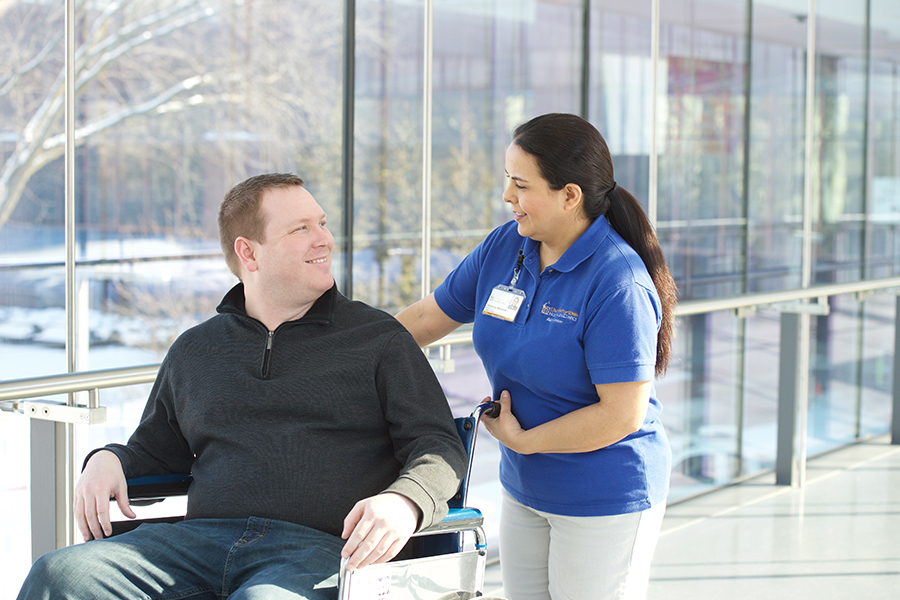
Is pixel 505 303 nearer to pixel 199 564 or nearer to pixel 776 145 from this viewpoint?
pixel 199 564

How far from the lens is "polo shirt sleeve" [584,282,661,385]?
1418 millimetres

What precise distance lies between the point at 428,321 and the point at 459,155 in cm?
953

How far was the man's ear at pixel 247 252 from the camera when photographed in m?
1.64

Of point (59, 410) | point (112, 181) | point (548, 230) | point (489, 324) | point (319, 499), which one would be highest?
point (112, 181)

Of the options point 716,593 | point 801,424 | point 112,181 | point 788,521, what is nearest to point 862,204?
point 801,424

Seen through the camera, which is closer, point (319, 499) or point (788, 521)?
point (319, 499)

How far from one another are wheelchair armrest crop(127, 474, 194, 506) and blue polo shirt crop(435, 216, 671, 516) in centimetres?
63

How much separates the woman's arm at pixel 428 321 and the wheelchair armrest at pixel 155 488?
0.55 metres

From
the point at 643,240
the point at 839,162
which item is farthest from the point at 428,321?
the point at 839,162

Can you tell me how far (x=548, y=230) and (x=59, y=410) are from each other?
105 cm

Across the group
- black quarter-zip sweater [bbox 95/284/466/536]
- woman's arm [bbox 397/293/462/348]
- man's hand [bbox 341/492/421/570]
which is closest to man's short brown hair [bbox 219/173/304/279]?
black quarter-zip sweater [bbox 95/284/466/536]

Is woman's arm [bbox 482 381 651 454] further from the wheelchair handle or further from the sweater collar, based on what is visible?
the sweater collar

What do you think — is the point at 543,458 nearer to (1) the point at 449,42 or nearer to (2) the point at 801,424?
(2) the point at 801,424

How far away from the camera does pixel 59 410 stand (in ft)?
5.60
